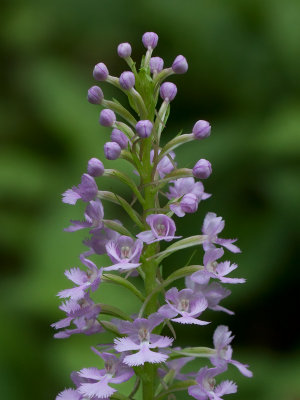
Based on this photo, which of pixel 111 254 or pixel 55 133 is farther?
pixel 55 133

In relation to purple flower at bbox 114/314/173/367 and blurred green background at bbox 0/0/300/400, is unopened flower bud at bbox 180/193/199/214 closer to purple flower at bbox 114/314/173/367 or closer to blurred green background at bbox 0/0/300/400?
purple flower at bbox 114/314/173/367

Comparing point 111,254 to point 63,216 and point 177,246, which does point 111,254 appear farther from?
point 63,216

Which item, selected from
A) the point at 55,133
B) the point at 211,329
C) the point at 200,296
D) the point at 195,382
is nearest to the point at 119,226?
the point at 200,296

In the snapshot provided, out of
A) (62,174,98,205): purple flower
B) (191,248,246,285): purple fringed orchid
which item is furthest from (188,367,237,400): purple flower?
(62,174,98,205): purple flower

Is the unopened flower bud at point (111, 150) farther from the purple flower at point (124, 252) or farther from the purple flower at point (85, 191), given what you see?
the purple flower at point (124, 252)

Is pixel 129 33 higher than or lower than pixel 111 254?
higher

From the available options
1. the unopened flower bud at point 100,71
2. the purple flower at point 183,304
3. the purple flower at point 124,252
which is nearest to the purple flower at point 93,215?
the purple flower at point 124,252

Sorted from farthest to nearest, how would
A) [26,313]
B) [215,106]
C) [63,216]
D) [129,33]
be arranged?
[129,33]
[215,106]
[63,216]
[26,313]
